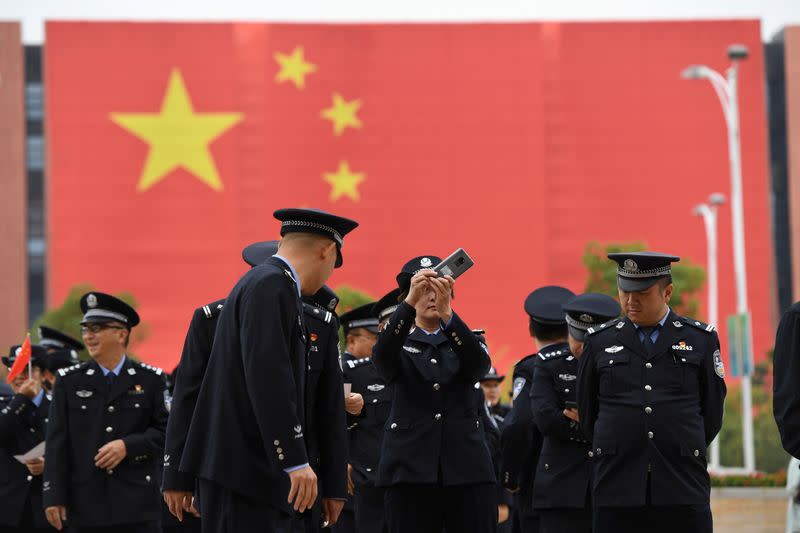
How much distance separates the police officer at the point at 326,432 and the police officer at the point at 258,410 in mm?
502

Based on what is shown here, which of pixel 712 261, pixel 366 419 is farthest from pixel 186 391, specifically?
pixel 712 261

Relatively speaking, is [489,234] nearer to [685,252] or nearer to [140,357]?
[685,252]

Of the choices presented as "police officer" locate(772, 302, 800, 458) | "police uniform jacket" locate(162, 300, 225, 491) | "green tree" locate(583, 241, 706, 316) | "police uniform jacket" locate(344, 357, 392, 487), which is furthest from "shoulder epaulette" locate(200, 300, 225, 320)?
"green tree" locate(583, 241, 706, 316)

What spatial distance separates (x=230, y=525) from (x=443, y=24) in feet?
157

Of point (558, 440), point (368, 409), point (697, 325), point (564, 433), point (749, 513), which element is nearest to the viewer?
point (697, 325)

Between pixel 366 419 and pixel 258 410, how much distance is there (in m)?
4.80

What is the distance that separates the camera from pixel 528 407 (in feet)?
28.1

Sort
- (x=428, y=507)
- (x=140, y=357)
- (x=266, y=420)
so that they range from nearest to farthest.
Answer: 1. (x=266, y=420)
2. (x=428, y=507)
3. (x=140, y=357)

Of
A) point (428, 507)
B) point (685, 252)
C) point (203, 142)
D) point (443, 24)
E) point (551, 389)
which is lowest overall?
point (428, 507)

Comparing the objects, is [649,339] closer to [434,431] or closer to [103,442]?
[434,431]

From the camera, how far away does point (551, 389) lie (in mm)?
8070

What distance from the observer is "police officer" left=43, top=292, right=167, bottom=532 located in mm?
8664

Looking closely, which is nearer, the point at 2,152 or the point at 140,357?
the point at 140,357

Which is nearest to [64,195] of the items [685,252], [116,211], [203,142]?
[116,211]
